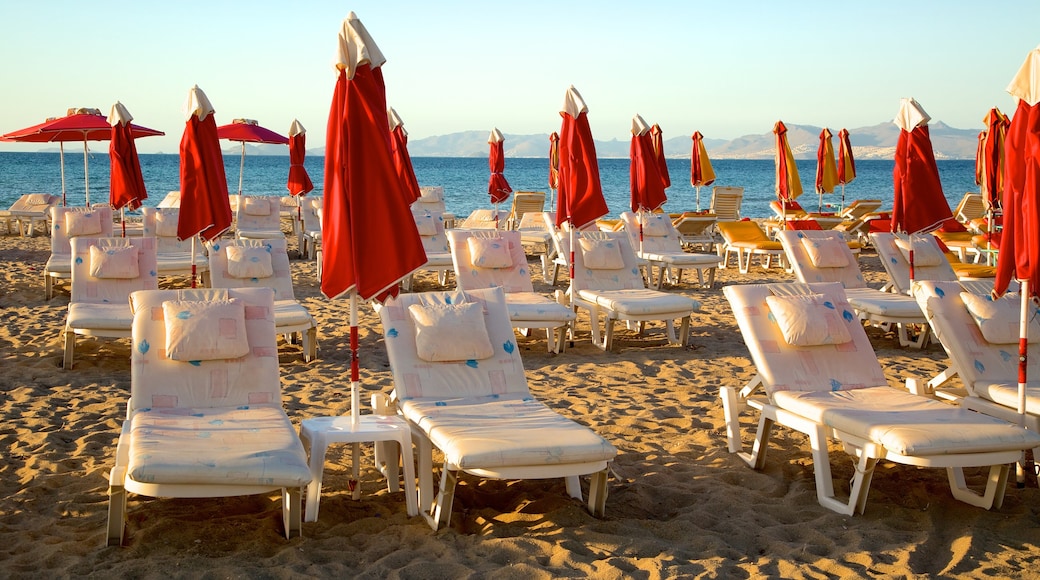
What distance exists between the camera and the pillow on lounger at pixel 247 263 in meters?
7.59

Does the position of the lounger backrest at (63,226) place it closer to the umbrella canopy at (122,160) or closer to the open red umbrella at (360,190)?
the umbrella canopy at (122,160)

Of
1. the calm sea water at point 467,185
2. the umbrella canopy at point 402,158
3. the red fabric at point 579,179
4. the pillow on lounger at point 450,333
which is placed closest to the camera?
the pillow on lounger at point 450,333

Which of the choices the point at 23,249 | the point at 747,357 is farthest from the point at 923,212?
the point at 23,249

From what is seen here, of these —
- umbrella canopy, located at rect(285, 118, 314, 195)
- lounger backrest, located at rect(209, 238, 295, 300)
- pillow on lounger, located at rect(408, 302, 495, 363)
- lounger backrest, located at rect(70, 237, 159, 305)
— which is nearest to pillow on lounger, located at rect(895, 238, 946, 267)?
pillow on lounger, located at rect(408, 302, 495, 363)

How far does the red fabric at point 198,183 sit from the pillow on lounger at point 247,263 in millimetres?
864

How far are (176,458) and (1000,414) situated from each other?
375 cm

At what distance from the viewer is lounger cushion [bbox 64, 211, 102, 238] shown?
35.1 ft

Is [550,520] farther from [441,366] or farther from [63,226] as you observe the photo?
[63,226]

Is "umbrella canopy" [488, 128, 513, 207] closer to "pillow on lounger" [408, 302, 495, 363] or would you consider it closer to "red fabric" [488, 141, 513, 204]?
"red fabric" [488, 141, 513, 204]

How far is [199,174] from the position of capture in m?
6.70

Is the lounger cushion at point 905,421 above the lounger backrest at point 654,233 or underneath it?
underneath

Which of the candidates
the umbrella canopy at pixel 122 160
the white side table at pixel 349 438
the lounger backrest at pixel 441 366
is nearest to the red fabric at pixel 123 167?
the umbrella canopy at pixel 122 160

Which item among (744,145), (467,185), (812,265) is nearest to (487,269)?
(812,265)

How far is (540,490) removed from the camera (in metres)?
4.29
